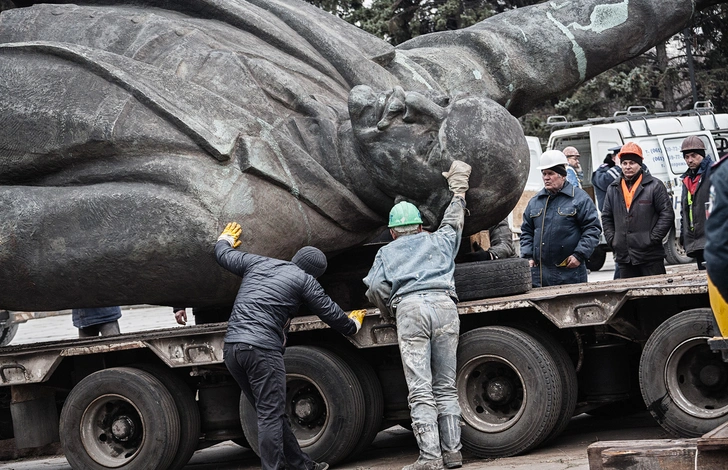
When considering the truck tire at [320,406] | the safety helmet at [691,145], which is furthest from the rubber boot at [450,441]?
the safety helmet at [691,145]

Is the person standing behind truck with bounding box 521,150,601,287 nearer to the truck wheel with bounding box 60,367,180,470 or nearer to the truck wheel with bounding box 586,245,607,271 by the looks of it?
the truck wheel with bounding box 60,367,180,470

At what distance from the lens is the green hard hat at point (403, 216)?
25.6 feet

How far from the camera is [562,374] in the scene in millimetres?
7727

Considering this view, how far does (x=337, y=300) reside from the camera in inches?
345

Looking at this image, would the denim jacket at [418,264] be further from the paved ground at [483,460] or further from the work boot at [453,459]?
the paved ground at [483,460]

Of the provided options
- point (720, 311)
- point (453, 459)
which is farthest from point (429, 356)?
point (720, 311)

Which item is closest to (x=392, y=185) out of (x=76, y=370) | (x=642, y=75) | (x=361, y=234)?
(x=361, y=234)

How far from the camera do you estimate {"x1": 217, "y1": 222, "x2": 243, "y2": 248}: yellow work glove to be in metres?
7.54

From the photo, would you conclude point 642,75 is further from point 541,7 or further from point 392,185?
point 392,185

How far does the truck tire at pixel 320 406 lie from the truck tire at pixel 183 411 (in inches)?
19.2

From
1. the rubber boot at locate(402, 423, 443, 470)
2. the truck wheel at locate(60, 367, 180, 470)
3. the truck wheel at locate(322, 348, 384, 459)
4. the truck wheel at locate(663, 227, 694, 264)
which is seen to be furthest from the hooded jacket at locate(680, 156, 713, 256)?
the truck wheel at locate(663, 227, 694, 264)

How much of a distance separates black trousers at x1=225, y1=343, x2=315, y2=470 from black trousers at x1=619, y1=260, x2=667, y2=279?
353 cm

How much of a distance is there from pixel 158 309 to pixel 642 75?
36.5 feet

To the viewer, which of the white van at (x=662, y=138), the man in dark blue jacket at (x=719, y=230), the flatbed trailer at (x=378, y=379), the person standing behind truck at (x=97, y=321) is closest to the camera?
the man in dark blue jacket at (x=719, y=230)
